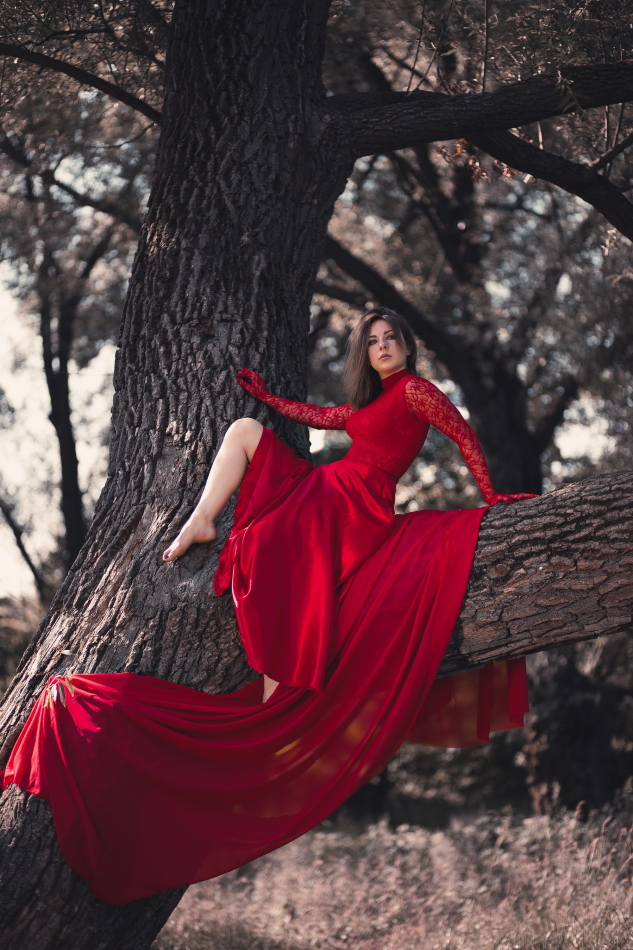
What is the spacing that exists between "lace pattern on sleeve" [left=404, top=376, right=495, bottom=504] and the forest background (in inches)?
74.1

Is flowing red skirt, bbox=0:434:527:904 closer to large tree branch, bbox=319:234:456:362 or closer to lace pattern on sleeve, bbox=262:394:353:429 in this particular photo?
lace pattern on sleeve, bbox=262:394:353:429

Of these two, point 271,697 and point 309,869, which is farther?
point 309,869

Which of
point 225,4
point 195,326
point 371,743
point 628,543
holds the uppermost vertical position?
point 225,4

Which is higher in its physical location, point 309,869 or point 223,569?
point 223,569

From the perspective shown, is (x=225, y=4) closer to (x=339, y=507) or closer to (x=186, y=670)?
(x=339, y=507)

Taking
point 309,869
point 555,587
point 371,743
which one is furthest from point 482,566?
point 309,869

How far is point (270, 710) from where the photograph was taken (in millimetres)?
3121

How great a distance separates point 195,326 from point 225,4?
1.79 meters

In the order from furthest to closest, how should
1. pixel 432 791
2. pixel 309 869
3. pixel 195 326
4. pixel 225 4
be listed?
pixel 432 791, pixel 309 869, pixel 225 4, pixel 195 326

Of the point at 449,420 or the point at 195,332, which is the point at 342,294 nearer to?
the point at 195,332

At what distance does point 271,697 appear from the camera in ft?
10.5

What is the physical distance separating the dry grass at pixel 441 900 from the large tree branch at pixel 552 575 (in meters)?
2.39

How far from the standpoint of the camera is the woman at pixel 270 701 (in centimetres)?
290

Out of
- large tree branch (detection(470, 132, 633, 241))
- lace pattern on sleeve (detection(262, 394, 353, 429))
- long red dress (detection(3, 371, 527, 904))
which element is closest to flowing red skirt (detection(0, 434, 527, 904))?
long red dress (detection(3, 371, 527, 904))
